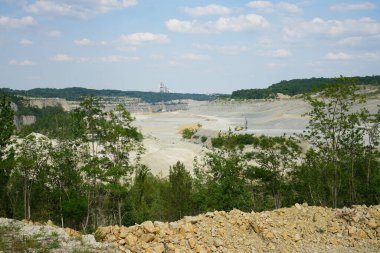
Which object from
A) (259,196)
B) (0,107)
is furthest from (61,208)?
(259,196)

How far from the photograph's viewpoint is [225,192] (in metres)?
26.2

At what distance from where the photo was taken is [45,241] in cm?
1481

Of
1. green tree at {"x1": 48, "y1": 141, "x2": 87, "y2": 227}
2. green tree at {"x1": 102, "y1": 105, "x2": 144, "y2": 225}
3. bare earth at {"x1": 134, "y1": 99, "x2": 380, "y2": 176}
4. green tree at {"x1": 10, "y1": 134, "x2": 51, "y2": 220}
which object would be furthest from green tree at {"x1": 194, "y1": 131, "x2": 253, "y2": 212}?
bare earth at {"x1": 134, "y1": 99, "x2": 380, "y2": 176}

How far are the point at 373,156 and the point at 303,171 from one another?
18.6 feet

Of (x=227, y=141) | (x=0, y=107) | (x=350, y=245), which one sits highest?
(x=0, y=107)

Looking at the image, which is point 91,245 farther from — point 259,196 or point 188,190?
point 259,196

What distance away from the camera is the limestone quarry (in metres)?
15.1

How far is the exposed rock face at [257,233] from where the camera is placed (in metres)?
15.4

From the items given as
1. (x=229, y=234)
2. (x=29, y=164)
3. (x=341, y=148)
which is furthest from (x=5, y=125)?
(x=341, y=148)

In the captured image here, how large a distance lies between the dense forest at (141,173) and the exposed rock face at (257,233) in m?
8.19

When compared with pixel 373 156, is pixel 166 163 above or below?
below

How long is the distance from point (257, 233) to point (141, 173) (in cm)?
1464

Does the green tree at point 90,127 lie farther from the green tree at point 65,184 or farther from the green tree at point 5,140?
the green tree at point 5,140

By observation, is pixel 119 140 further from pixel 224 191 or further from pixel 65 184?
pixel 224 191
